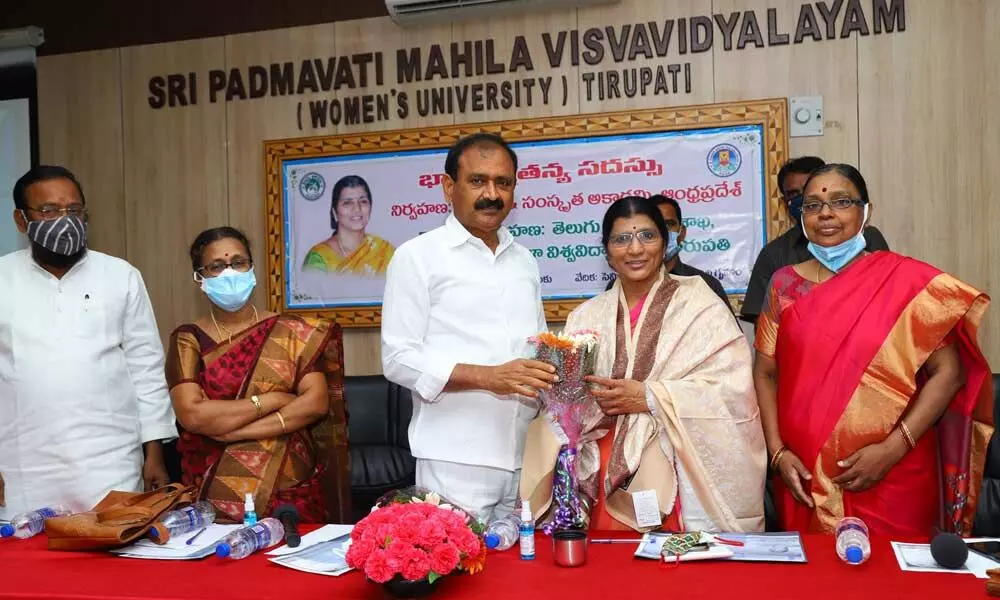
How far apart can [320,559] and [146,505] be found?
1.94 ft

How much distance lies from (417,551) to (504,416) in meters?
0.93

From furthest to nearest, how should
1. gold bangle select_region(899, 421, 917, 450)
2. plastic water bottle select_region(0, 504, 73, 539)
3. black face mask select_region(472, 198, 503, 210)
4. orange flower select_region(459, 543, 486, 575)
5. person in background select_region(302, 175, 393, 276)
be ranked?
person in background select_region(302, 175, 393, 276)
black face mask select_region(472, 198, 503, 210)
gold bangle select_region(899, 421, 917, 450)
plastic water bottle select_region(0, 504, 73, 539)
orange flower select_region(459, 543, 486, 575)

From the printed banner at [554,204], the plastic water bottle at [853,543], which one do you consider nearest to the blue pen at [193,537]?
the plastic water bottle at [853,543]

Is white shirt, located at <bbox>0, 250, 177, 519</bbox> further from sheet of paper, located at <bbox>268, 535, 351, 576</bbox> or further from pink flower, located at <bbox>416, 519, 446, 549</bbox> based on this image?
pink flower, located at <bbox>416, 519, 446, 549</bbox>

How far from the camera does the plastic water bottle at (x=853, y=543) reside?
6.18ft

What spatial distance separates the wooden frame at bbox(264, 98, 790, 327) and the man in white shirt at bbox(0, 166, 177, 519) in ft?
7.25

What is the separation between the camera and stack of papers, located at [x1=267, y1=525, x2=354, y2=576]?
6.58 ft

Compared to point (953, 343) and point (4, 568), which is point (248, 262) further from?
point (953, 343)

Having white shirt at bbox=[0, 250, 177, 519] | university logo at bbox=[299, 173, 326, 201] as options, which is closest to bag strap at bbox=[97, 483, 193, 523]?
white shirt at bbox=[0, 250, 177, 519]

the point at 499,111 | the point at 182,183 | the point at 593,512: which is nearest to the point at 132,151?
the point at 182,183

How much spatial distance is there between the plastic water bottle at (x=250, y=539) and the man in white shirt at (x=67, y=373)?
943 millimetres

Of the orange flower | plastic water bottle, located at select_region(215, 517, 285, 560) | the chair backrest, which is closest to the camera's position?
the orange flower

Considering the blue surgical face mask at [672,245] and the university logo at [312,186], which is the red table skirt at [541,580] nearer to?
the blue surgical face mask at [672,245]

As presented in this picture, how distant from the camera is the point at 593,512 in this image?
2.53 metres
